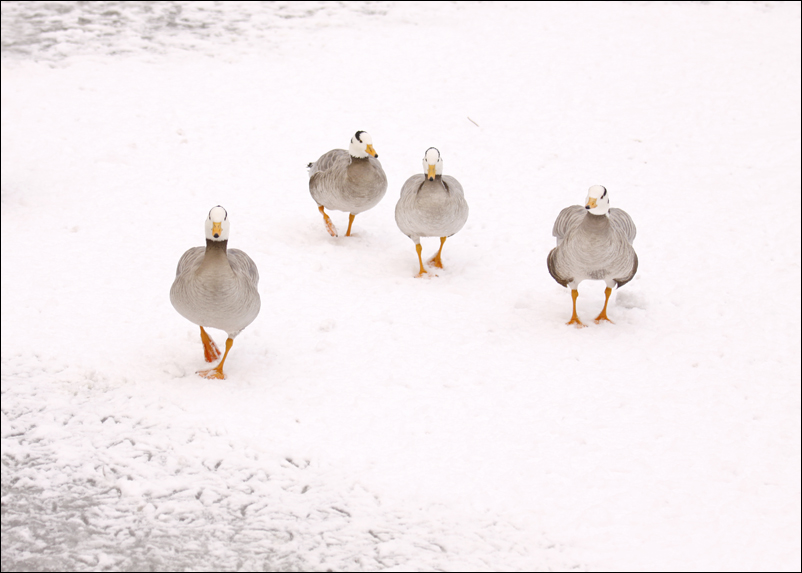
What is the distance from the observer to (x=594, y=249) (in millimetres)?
7738

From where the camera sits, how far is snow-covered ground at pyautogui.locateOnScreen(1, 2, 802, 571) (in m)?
5.45

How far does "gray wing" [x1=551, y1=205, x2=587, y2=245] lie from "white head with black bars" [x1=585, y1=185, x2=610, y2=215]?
1.40 feet

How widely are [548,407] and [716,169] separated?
7.41m

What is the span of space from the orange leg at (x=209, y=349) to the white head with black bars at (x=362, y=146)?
3390 millimetres

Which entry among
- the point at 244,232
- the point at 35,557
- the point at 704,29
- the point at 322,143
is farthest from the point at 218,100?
the point at 704,29

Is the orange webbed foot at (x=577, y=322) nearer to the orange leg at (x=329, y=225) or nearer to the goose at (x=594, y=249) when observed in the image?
the goose at (x=594, y=249)

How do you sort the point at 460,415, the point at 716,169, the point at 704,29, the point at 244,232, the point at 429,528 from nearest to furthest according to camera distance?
the point at 429,528
the point at 460,415
the point at 244,232
the point at 716,169
the point at 704,29

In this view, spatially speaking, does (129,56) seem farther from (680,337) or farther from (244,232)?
(680,337)

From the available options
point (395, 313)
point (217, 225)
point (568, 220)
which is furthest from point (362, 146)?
point (217, 225)

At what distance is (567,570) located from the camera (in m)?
5.09

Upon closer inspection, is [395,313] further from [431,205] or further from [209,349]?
[209,349]

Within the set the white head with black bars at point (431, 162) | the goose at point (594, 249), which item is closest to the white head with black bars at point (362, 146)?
the white head with black bars at point (431, 162)

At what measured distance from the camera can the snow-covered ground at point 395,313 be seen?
545 centimetres

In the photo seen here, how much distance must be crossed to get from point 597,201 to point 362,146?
10.6 feet
